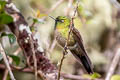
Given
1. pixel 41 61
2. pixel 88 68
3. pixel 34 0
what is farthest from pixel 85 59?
pixel 34 0

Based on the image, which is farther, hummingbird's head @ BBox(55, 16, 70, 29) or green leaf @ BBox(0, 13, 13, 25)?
green leaf @ BBox(0, 13, 13, 25)

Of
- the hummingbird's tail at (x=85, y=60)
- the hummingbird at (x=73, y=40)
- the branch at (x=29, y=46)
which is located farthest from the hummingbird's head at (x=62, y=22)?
the branch at (x=29, y=46)

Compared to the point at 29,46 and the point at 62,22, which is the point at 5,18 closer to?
the point at 29,46

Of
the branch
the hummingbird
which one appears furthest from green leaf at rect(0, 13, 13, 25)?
the hummingbird

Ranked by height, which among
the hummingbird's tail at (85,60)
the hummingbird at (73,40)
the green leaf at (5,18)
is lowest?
the hummingbird's tail at (85,60)

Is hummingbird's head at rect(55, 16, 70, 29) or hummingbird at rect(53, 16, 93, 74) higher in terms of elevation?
hummingbird's head at rect(55, 16, 70, 29)

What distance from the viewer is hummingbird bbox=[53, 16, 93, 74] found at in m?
1.99

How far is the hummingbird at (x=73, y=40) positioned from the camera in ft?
6.52

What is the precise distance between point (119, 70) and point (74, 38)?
9.17 ft

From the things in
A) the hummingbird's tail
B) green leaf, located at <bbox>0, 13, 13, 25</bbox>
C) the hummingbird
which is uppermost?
green leaf, located at <bbox>0, 13, 13, 25</bbox>

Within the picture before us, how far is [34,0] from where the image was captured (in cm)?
420

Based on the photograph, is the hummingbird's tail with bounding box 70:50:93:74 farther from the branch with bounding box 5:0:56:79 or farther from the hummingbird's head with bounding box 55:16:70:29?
the branch with bounding box 5:0:56:79

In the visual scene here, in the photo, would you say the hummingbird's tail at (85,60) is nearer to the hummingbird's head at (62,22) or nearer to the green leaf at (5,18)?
the hummingbird's head at (62,22)

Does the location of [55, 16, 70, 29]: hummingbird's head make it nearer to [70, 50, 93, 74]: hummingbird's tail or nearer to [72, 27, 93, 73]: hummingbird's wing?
[72, 27, 93, 73]: hummingbird's wing
